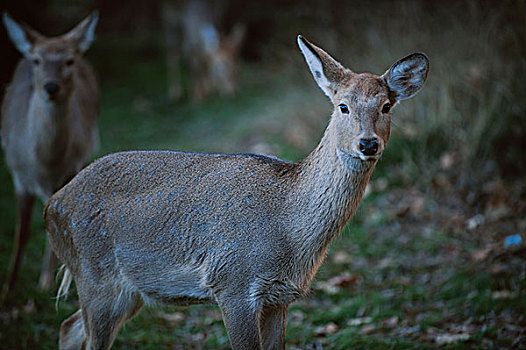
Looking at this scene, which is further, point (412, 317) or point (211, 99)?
point (211, 99)

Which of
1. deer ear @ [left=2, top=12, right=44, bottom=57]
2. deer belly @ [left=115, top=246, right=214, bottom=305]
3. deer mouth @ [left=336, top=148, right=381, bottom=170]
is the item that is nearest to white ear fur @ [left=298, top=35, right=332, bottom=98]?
deer mouth @ [left=336, top=148, right=381, bottom=170]

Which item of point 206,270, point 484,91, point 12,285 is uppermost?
point 484,91

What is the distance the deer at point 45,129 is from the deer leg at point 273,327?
3209 mm

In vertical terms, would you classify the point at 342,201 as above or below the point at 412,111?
below

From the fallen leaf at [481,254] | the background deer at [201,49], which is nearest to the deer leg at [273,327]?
the fallen leaf at [481,254]

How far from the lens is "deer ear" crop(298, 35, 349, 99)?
4.25 metres

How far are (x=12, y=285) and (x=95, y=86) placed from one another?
10.00 ft

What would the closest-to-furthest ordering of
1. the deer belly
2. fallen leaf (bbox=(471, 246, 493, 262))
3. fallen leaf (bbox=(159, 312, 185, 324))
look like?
1. the deer belly
2. fallen leaf (bbox=(159, 312, 185, 324))
3. fallen leaf (bbox=(471, 246, 493, 262))

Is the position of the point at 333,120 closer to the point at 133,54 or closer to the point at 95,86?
the point at 95,86

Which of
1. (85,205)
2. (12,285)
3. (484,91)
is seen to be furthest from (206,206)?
(484,91)

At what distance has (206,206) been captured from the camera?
427 centimetres

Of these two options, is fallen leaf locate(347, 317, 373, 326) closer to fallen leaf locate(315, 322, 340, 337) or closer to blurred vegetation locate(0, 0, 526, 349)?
blurred vegetation locate(0, 0, 526, 349)

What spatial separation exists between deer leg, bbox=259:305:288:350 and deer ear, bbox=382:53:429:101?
170 cm

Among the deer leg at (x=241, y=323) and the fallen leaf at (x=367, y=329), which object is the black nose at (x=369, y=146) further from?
the fallen leaf at (x=367, y=329)
